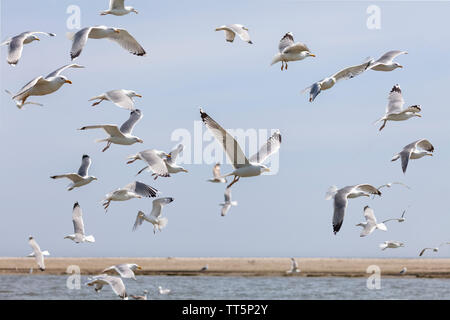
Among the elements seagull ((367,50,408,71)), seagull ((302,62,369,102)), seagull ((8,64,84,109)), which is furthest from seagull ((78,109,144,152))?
seagull ((367,50,408,71))

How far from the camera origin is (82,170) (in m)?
→ 16.6

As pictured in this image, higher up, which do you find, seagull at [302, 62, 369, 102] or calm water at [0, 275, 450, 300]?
seagull at [302, 62, 369, 102]

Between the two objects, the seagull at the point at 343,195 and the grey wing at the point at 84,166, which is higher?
the grey wing at the point at 84,166

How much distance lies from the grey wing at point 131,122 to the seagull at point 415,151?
5.85 metres

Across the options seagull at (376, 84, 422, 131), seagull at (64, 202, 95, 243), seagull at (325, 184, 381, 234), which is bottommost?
seagull at (64, 202, 95, 243)

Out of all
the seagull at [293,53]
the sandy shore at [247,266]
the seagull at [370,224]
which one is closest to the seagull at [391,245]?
the seagull at [370,224]

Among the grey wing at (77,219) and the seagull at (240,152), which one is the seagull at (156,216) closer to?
the grey wing at (77,219)

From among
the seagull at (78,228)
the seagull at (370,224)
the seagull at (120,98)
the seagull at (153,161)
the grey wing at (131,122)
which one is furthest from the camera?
the seagull at (370,224)

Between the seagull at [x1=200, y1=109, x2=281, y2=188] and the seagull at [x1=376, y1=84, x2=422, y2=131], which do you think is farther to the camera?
the seagull at [x1=376, y1=84, x2=422, y2=131]

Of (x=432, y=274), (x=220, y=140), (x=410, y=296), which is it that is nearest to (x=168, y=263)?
(x=432, y=274)

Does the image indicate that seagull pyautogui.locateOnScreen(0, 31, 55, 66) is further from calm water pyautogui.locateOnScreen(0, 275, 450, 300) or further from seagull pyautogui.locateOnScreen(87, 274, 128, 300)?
calm water pyautogui.locateOnScreen(0, 275, 450, 300)

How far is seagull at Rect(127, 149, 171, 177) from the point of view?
14.9m

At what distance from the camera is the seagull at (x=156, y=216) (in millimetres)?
18234

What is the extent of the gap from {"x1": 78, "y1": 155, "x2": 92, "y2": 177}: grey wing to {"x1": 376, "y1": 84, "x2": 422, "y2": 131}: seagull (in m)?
6.51
